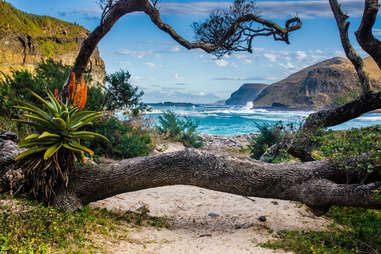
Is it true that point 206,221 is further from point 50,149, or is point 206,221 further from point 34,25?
point 34,25

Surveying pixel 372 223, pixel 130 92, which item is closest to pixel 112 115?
pixel 130 92

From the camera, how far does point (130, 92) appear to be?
38.2 ft

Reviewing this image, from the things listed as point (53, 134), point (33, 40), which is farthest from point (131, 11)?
point (33, 40)

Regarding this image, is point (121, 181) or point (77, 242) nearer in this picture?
point (77, 242)

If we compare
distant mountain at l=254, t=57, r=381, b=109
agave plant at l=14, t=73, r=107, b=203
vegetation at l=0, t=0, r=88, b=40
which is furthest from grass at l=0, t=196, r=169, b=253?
vegetation at l=0, t=0, r=88, b=40

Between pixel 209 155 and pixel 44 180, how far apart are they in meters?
2.78

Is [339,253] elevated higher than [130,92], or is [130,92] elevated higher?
[130,92]

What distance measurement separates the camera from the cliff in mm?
21953

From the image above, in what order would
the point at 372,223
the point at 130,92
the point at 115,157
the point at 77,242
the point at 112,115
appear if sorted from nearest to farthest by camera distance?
the point at 77,242
the point at 372,223
the point at 115,157
the point at 112,115
the point at 130,92

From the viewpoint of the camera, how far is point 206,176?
4.94 m

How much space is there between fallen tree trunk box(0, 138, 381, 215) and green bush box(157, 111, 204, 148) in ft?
31.4

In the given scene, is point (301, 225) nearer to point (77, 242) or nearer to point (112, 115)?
point (77, 242)

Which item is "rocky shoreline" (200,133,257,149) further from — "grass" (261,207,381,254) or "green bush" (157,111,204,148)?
"grass" (261,207,381,254)

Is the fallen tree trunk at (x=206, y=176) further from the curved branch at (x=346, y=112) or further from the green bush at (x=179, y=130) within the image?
the green bush at (x=179, y=130)
